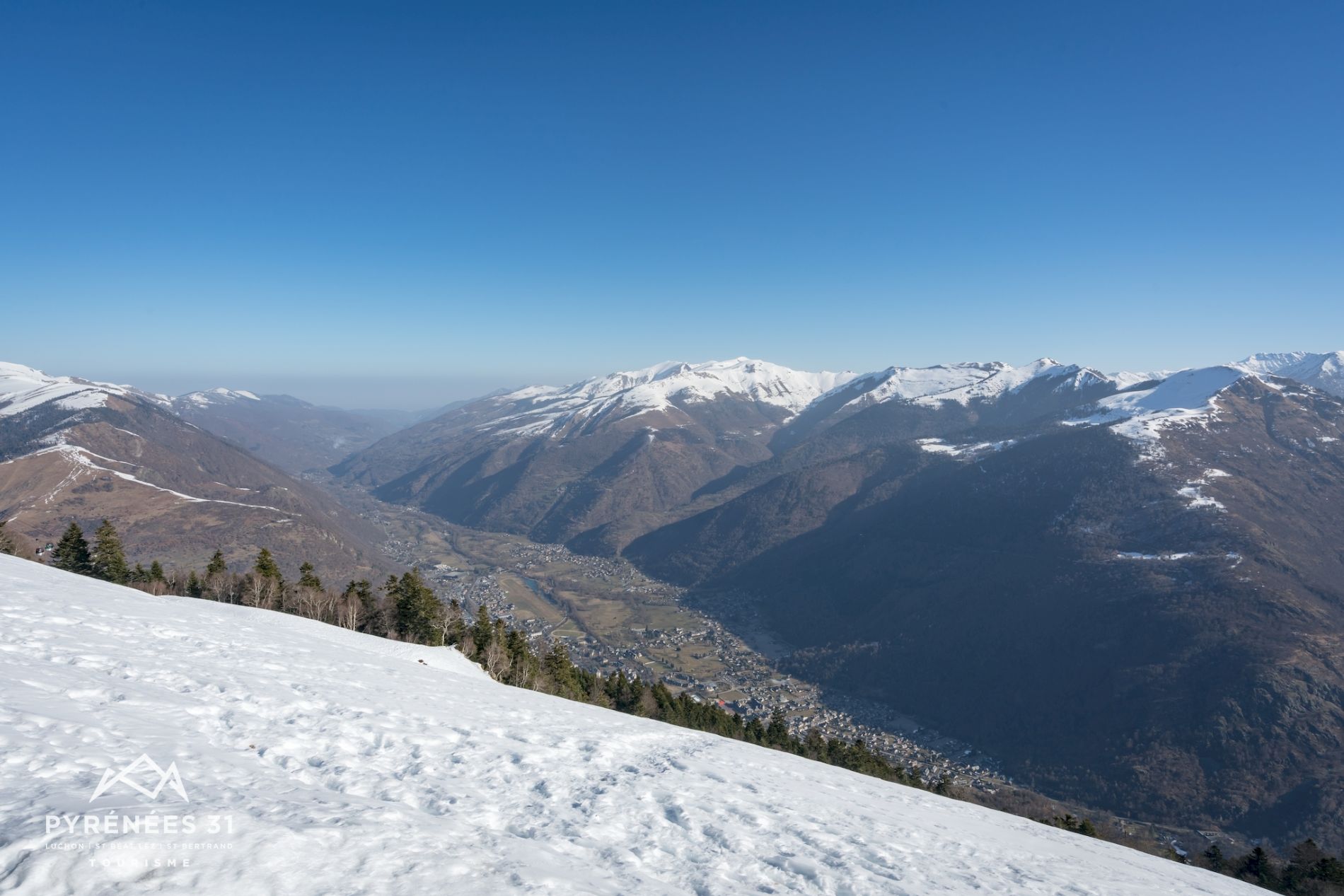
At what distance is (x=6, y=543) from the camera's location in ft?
145

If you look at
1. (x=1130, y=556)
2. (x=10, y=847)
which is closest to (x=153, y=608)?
(x=10, y=847)

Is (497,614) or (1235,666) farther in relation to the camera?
(497,614)

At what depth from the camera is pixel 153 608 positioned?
19.3m

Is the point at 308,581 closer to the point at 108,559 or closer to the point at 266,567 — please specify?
the point at 266,567

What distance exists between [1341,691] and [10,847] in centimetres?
16223

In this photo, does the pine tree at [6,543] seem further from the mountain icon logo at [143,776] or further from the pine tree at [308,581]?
the mountain icon logo at [143,776]

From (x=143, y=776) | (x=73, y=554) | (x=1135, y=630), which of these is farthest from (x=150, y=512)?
(x=1135, y=630)

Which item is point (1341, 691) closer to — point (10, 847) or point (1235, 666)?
point (1235, 666)

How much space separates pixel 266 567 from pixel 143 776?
47178 millimetres

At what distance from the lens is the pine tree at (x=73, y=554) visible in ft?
138

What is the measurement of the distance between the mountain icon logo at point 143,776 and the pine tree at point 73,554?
50.0 metres

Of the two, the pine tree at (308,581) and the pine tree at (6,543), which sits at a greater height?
the pine tree at (6,543)

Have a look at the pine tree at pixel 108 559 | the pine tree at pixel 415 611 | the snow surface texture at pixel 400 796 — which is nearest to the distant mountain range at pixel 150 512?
the pine tree at pixel 108 559

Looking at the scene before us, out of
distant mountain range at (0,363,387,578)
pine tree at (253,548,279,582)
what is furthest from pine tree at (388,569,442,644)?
distant mountain range at (0,363,387,578)
